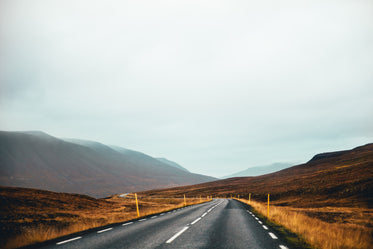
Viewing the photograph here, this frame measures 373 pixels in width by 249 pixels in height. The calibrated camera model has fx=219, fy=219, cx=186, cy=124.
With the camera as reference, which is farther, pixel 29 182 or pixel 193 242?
pixel 29 182

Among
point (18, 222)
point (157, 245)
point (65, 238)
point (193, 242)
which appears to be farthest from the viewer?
point (18, 222)

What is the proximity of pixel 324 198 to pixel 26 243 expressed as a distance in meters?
43.8

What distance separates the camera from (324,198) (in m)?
38.5

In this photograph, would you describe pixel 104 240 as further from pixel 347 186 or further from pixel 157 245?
pixel 347 186

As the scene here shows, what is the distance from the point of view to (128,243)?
721 cm

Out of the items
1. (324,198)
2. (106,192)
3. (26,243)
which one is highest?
(26,243)

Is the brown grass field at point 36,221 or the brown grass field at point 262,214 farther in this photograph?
the brown grass field at point 36,221

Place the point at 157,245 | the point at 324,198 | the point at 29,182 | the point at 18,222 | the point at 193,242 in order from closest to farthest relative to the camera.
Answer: the point at 157,245 < the point at 193,242 < the point at 18,222 < the point at 324,198 < the point at 29,182

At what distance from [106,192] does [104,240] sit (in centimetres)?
20939

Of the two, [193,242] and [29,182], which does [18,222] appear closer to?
[193,242]

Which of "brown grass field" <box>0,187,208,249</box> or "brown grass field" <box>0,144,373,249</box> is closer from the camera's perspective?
"brown grass field" <box>0,144,373,249</box>

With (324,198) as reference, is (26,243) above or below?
above

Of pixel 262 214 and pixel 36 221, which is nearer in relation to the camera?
pixel 36 221

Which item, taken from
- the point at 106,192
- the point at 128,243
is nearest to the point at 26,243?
the point at 128,243
